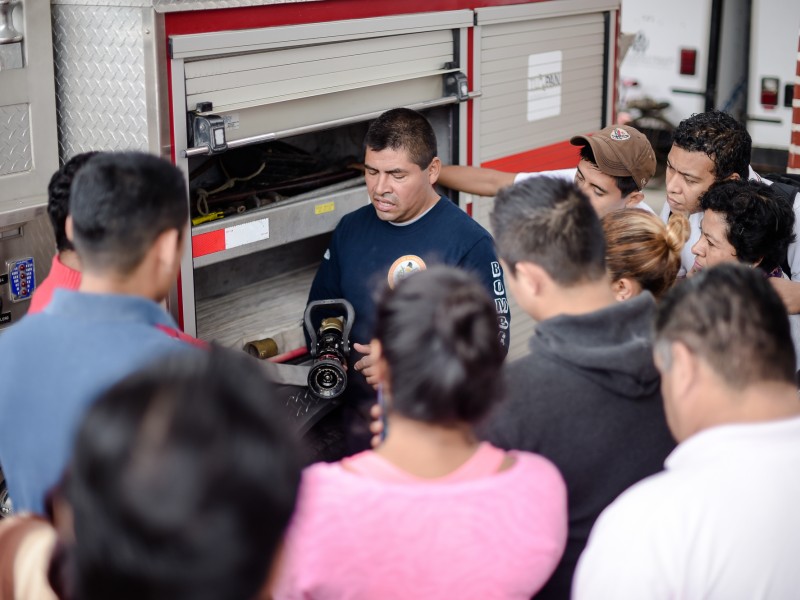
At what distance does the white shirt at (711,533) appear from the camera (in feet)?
5.25

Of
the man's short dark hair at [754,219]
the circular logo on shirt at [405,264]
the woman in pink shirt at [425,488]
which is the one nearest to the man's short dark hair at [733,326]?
the woman in pink shirt at [425,488]

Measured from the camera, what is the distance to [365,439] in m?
3.84

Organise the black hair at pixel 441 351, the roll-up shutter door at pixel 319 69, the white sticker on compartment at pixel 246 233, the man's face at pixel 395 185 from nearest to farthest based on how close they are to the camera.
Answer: the black hair at pixel 441 351, the roll-up shutter door at pixel 319 69, the white sticker on compartment at pixel 246 233, the man's face at pixel 395 185

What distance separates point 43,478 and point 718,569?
4.06 ft

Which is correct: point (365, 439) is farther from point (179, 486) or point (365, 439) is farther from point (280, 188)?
point (179, 486)

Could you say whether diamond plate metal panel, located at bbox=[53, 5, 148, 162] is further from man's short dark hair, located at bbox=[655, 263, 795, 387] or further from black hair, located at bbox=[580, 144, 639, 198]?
man's short dark hair, located at bbox=[655, 263, 795, 387]

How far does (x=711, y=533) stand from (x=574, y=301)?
65 cm

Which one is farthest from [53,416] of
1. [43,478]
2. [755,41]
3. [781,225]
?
[755,41]

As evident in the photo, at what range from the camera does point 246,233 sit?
3555 millimetres

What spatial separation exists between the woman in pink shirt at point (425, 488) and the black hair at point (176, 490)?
1.77 feet

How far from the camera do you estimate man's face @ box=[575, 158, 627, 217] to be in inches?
149

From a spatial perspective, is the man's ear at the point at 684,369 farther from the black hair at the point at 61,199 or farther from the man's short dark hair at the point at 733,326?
the black hair at the point at 61,199

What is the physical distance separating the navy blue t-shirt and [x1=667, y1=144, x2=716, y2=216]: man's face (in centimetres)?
75

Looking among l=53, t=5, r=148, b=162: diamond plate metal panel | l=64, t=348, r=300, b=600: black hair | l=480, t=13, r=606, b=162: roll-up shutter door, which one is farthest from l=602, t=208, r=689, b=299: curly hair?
l=480, t=13, r=606, b=162: roll-up shutter door
